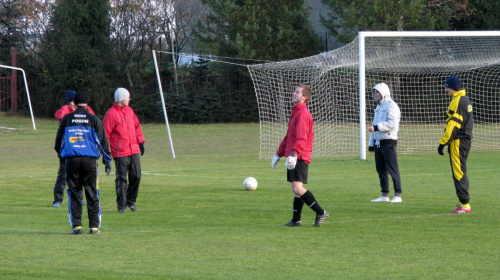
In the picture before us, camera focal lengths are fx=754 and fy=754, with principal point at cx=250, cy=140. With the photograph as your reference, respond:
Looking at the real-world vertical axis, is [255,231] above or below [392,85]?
below

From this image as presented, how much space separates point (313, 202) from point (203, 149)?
1704 cm

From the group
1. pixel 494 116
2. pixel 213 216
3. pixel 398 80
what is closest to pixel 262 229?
pixel 213 216

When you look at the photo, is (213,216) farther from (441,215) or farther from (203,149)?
(203,149)

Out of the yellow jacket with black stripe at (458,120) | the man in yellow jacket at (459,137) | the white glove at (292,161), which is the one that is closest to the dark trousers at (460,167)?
the man in yellow jacket at (459,137)

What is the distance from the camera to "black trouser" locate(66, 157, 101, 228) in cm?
945

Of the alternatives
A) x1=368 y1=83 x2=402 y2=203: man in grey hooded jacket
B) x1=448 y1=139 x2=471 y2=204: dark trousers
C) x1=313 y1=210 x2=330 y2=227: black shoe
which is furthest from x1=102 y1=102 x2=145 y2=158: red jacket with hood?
x1=448 y1=139 x2=471 y2=204: dark trousers

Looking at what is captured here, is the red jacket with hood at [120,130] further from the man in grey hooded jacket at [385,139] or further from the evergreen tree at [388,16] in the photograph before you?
the evergreen tree at [388,16]

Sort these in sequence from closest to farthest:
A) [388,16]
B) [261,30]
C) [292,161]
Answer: [292,161] → [388,16] → [261,30]

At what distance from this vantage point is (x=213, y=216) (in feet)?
36.3

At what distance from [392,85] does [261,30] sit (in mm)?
12767

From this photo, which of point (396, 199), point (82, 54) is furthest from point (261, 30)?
point (396, 199)

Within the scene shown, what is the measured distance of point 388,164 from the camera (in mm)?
12312

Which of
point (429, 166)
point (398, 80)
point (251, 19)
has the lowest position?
point (429, 166)

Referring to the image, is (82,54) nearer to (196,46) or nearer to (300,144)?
(196,46)
